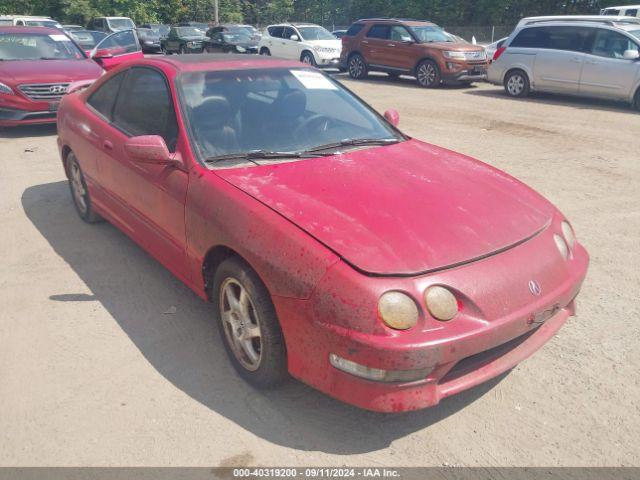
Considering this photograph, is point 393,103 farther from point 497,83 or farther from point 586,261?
point 586,261

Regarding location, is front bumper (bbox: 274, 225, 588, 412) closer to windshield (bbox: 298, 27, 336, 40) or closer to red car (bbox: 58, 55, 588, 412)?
red car (bbox: 58, 55, 588, 412)

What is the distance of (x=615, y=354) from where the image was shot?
339cm

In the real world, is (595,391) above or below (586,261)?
below

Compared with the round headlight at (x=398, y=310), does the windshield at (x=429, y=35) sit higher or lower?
higher

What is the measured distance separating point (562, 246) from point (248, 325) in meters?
1.71

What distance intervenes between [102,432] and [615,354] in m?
2.85

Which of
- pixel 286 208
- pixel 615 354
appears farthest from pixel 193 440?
pixel 615 354

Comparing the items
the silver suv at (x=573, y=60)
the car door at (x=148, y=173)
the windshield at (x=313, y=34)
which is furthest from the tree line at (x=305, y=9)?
the car door at (x=148, y=173)

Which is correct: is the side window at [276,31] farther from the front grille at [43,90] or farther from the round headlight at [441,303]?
the round headlight at [441,303]

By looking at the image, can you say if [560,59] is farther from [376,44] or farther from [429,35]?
[376,44]

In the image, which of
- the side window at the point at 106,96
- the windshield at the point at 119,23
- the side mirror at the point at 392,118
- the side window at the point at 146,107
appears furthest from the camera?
the windshield at the point at 119,23

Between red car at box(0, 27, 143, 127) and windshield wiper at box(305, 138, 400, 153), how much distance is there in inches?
239

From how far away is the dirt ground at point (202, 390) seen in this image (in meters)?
2.69

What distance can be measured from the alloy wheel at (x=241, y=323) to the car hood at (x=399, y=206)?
1.69ft
